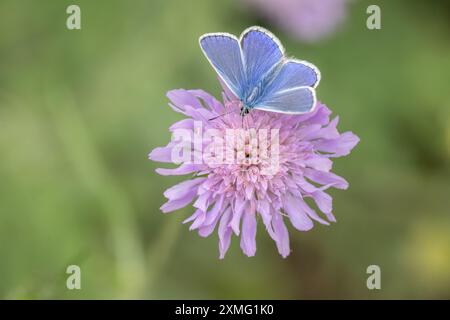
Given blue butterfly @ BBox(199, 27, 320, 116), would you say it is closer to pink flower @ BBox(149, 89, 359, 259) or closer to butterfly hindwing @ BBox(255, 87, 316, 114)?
butterfly hindwing @ BBox(255, 87, 316, 114)

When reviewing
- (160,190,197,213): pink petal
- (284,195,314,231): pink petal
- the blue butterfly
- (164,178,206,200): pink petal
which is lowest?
(284,195,314,231): pink petal

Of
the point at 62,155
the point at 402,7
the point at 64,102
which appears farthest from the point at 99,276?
the point at 402,7

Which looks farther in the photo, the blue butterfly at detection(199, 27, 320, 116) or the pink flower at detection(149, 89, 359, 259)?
the pink flower at detection(149, 89, 359, 259)

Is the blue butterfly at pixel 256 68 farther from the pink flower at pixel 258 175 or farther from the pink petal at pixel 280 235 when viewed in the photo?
the pink petal at pixel 280 235

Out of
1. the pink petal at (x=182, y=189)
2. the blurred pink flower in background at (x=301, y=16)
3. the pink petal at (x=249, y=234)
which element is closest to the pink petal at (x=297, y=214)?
the pink petal at (x=249, y=234)

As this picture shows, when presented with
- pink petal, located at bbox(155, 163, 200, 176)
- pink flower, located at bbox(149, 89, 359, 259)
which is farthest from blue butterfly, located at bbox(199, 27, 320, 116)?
pink petal, located at bbox(155, 163, 200, 176)
